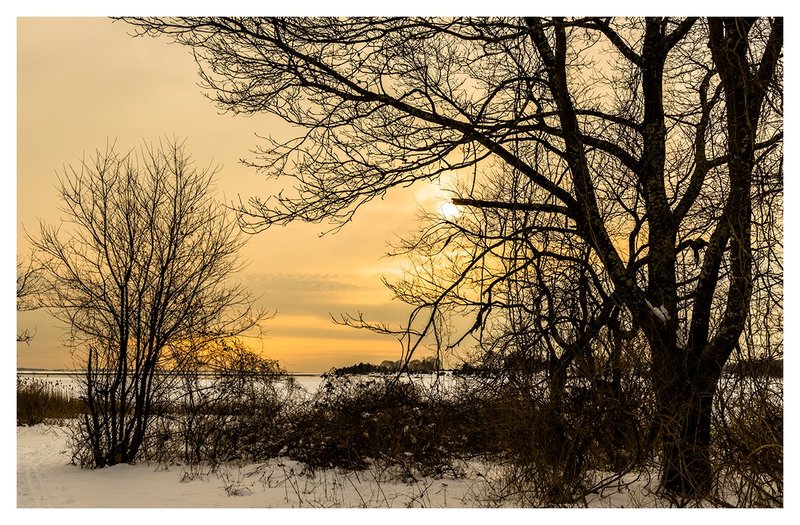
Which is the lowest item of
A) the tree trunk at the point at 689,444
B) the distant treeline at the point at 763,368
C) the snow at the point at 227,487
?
the snow at the point at 227,487

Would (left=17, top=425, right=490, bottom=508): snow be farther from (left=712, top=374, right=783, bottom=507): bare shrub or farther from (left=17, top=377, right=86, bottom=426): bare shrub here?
(left=17, top=377, right=86, bottom=426): bare shrub

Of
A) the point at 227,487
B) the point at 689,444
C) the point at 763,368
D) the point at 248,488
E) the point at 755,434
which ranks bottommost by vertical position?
the point at 248,488

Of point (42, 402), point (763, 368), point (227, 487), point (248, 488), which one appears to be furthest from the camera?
point (42, 402)

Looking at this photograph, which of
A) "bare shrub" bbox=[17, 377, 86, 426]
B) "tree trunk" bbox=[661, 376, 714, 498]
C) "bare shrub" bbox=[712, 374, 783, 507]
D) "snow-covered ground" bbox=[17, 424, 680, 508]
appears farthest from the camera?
"bare shrub" bbox=[17, 377, 86, 426]

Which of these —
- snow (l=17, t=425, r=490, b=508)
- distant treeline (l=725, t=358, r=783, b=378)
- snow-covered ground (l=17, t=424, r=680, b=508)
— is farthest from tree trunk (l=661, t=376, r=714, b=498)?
snow (l=17, t=425, r=490, b=508)

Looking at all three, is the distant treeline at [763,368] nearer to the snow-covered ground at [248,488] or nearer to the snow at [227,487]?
the snow-covered ground at [248,488]

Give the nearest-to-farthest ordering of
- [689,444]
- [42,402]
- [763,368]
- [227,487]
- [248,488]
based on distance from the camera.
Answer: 1. [763,368]
2. [689,444]
3. [227,487]
4. [248,488]
5. [42,402]

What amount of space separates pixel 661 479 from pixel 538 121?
427cm

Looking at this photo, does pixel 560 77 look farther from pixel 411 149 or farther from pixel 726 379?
pixel 726 379

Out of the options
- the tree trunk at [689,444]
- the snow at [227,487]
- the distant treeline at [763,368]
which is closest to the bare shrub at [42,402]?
the snow at [227,487]

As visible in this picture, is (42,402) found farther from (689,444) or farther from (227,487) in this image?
(689,444)

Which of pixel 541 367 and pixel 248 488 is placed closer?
pixel 541 367

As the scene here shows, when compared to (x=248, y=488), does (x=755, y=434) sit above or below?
above

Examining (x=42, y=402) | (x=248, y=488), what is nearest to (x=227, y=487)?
(x=248, y=488)
